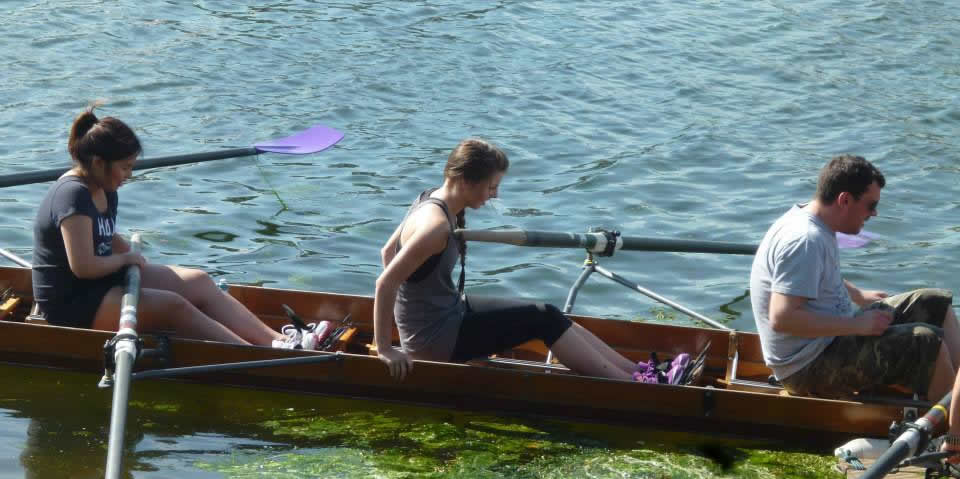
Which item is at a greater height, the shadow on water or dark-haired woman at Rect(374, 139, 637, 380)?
dark-haired woman at Rect(374, 139, 637, 380)

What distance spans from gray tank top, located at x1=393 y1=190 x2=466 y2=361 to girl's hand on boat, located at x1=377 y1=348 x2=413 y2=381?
16cm

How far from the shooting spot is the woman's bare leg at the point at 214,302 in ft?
24.3

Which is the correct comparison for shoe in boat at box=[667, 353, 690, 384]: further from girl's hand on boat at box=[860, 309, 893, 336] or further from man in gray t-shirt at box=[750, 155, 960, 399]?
girl's hand on boat at box=[860, 309, 893, 336]

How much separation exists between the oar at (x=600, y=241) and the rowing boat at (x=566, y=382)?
0.51m

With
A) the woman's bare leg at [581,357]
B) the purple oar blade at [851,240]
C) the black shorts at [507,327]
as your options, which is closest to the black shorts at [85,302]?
the black shorts at [507,327]

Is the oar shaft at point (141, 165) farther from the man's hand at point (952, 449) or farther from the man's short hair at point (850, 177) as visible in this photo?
the man's hand at point (952, 449)

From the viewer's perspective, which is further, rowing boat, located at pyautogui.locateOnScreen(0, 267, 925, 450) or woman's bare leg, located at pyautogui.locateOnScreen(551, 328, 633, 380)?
woman's bare leg, located at pyautogui.locateOnScreen(551, 328, 633, 380)

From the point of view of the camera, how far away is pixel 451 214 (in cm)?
668

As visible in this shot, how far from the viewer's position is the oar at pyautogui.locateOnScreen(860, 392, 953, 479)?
212 inches

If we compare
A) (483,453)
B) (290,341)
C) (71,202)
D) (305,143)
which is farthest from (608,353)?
(305,143)

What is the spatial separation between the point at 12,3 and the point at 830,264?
47.4 feet

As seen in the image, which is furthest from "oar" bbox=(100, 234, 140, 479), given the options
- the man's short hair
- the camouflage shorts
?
the man's short hair

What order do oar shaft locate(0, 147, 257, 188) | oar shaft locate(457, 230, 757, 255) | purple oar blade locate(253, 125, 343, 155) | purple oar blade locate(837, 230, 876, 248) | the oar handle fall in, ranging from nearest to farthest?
the oar handle → oar shaft locate(457, 230, 757, 255) → oar shaft locate(0, 147, 257, 188) → purple oar blade locate(837, 230, 876, 248) → purple oar blade locate(253, 125, 343, 155)

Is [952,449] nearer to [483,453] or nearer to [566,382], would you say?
[566,382]
